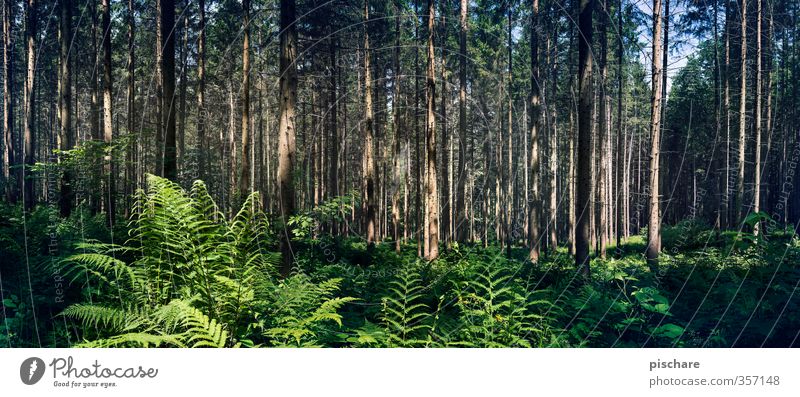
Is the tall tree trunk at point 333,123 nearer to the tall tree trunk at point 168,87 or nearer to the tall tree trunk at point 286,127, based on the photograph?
the tall tree trunk at point 286,127

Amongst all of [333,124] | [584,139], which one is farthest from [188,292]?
[333,124]

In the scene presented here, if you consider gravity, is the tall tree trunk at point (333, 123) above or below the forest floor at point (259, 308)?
above

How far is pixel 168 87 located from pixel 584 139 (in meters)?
7.62

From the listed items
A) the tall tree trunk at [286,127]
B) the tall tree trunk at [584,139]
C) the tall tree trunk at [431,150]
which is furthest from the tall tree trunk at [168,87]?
the tall tree trunk at [584,139]

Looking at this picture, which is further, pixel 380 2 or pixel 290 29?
pixel 380 2

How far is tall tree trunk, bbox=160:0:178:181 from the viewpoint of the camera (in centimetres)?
594

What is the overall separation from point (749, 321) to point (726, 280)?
178cm

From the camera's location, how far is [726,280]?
5.40 meters

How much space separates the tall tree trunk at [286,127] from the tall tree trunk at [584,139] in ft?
18.0

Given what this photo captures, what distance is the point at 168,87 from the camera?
6.25 metres

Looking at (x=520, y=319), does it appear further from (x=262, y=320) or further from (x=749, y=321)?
(x=262, y=320)

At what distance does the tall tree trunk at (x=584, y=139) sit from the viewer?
8062 millimetres
